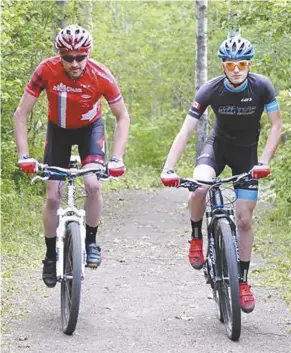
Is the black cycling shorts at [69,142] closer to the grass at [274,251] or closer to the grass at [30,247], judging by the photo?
the grass at [30,247]

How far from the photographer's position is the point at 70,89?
6.38 m

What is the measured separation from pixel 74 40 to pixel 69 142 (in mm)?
961

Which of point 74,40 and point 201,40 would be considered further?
point 201,40

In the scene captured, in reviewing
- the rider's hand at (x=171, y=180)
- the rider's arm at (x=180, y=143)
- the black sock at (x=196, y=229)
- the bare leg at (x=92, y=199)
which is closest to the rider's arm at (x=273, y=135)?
the rider's arm at (x=180, y=143)

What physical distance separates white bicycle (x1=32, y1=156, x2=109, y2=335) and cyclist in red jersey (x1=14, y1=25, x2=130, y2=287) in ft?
0.45

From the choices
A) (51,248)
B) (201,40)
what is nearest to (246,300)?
(51,248)

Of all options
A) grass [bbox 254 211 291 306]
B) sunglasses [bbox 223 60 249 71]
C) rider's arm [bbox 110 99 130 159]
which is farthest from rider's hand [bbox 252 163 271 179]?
grass [bbox 254 211 291 306]

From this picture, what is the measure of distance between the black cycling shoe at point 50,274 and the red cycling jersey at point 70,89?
1197 millimetres

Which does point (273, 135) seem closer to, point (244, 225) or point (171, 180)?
point (244, 225)

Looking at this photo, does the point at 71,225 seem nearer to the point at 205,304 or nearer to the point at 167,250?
the point at 205,304

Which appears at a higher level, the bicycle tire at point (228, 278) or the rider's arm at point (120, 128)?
the rider's arm at point (120, 128)

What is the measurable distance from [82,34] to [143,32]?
29.3 m

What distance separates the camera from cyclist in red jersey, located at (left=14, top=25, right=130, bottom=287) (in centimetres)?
624

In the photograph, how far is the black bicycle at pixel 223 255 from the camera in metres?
5.86
